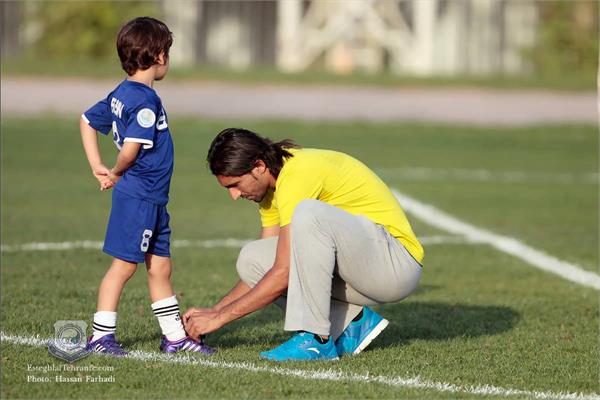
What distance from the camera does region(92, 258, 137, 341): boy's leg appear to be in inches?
231

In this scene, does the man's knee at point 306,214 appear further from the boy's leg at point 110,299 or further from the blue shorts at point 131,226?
the boy's leg at point 110,299

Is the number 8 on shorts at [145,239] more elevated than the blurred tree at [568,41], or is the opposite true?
the blurred tree at [568,41]

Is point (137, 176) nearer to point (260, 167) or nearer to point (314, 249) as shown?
point (260, 167)

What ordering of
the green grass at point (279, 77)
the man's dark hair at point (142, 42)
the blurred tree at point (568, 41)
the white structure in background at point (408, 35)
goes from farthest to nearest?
the blurred tree at point (568, 41) < the white structure in background at point (408, 35) < the green grass at point (279, 77) < the man's dark hair at point (142, 42)

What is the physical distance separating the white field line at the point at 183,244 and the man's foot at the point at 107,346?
12.0ft

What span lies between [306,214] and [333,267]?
0.31 metres

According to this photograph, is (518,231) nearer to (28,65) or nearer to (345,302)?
(345,302)

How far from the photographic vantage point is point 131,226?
5859 mm

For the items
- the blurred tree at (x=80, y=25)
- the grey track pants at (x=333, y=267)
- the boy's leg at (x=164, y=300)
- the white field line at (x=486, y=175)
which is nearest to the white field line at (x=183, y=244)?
the boy's leg at (x=164, y=300)

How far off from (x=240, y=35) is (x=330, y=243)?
2337 centimetres

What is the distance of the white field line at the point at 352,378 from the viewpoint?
530 cm

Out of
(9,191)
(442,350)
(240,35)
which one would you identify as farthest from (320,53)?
(442,350)

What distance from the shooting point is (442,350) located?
626 cm
